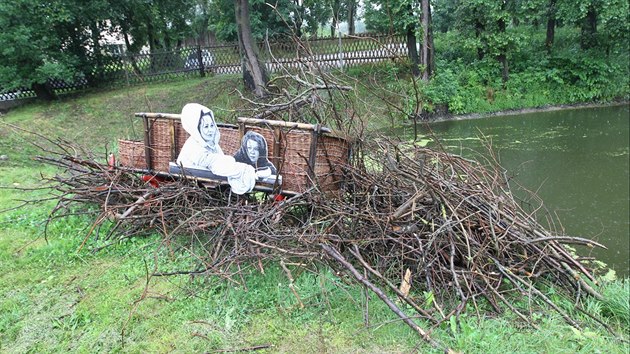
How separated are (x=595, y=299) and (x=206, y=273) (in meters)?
3.03

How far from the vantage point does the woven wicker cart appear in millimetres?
3461

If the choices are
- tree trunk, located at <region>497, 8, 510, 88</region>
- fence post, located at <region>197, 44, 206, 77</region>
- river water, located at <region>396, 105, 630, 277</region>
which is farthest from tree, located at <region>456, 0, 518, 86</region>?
fence post, located at <region>197, 44, 206, 77</region>

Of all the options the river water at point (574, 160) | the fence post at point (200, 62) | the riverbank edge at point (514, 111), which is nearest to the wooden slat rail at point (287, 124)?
the river water at point (574, 160)

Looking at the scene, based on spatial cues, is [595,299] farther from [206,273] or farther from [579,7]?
[579,7]

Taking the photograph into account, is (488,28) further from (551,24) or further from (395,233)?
(395,233)

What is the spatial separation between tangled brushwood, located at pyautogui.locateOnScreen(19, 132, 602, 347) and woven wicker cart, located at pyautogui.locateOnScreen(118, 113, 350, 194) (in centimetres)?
14

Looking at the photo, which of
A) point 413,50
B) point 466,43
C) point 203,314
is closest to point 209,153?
point 203,314

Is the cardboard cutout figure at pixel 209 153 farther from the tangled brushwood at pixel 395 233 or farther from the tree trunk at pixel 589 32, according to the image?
the tree trunk at pixel 589 32

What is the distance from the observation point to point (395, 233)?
124 inches

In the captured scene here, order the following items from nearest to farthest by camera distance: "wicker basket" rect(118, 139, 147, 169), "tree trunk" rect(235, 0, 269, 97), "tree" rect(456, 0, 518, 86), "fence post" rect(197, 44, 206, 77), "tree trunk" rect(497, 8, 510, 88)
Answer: "wicker basket" rect(118, 139, 147, 169)
"tree trunk" rect(235, 0, 269, 97)
"tree" rect(456, 0, 518, 86)
"tree trunk" rect(497, 8, 510, 88)
"fence post" rect(197, 44, 206, 77)

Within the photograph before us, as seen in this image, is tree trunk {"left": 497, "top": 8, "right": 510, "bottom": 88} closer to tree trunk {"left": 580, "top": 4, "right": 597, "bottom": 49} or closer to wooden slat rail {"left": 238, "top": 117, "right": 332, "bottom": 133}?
tree trunk {"left": 580, "top": 4, "right": 597, "bottom": 49}

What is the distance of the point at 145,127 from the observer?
3994mm

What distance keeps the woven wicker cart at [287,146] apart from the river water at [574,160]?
223 cm

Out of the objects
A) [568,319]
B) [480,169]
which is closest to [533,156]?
[480,169]
